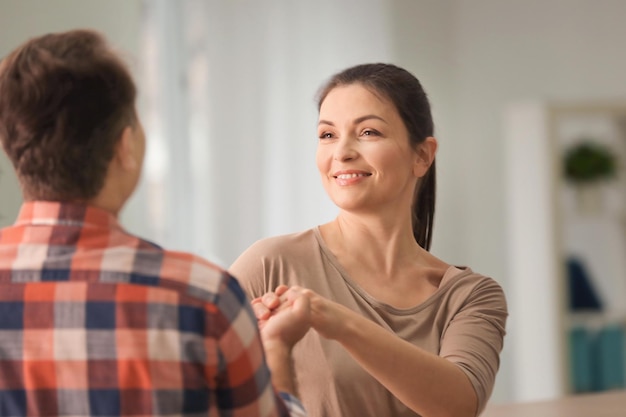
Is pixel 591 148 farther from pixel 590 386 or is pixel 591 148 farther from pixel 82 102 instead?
pixel 82 102

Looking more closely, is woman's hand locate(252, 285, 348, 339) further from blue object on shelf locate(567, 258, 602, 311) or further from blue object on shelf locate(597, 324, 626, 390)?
blue object on shelf locate(597, 324, 626, 390)

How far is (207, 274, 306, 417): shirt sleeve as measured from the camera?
32.1 inches

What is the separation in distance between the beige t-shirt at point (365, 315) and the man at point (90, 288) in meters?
0.31

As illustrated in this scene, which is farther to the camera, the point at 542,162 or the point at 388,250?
the point at 542,162

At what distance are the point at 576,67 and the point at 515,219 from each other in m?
0.97

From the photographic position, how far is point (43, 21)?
86.5 inches

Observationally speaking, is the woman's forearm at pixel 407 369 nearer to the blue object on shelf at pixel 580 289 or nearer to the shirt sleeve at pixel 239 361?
the shirt sleeve at pixel 239 361

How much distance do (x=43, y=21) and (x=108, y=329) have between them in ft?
5.15

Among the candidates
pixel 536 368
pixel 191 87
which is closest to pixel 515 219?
pixel 536 368

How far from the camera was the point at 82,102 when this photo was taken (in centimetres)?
82

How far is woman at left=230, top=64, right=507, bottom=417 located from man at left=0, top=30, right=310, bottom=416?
255 mm

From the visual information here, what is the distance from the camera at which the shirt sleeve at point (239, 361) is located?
82cm

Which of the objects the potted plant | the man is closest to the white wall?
the man

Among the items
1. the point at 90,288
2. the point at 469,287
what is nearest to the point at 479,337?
the point at 469,287
